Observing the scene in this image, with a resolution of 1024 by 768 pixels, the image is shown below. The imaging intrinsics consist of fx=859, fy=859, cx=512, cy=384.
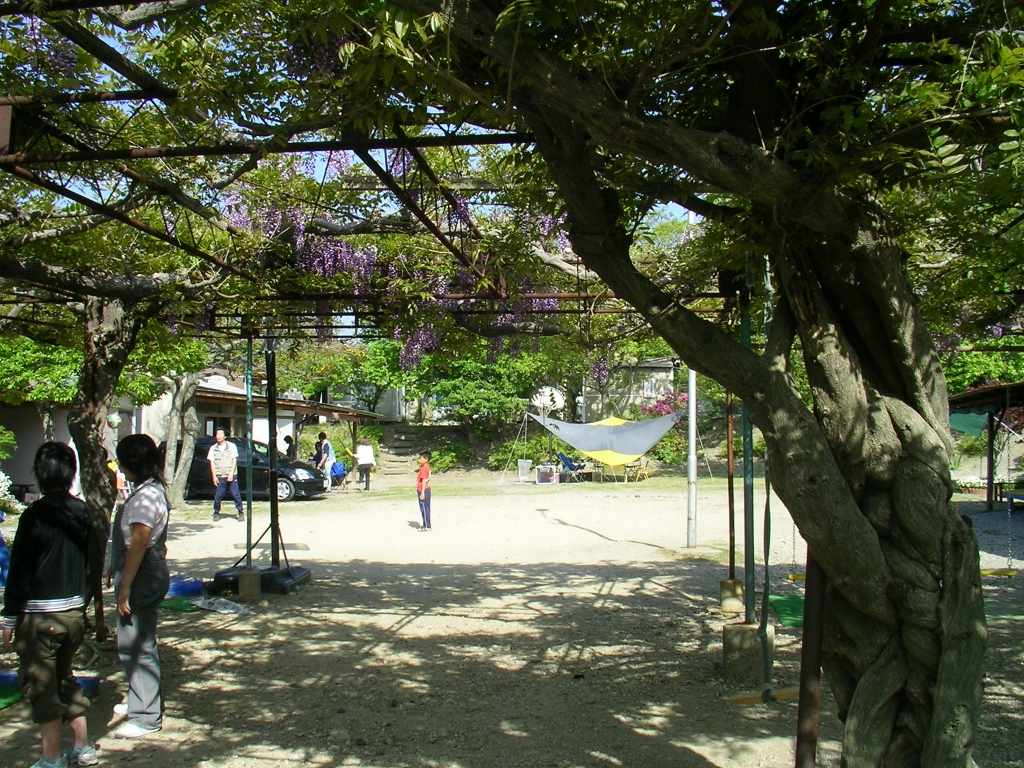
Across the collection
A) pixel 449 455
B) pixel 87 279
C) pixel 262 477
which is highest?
pixel 87 279

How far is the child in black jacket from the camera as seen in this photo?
3.86m

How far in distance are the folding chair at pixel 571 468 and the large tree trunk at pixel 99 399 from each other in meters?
19.6

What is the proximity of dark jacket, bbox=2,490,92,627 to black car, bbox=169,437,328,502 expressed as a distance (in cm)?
1588

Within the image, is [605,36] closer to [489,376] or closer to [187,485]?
[187,485]

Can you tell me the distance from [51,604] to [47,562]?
192mm

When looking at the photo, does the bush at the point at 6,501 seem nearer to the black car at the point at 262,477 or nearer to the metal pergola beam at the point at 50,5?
the black car at the point at 262,477

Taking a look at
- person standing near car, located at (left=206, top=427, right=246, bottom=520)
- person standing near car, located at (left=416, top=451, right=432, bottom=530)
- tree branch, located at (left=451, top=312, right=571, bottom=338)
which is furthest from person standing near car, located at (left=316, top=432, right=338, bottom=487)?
tree branch, located at (left=451, top=312, right=571, bottom=338)

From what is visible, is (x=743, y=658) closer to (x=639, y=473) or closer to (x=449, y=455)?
(x=639, y=473)

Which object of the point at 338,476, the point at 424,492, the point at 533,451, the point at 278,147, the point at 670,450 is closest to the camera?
the point at 278,147

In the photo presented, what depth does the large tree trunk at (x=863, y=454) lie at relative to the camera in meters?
2.79

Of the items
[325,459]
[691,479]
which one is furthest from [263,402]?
[691,479]

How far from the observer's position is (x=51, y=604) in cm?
392

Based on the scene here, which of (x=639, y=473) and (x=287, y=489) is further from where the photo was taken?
(x=639, y=473)

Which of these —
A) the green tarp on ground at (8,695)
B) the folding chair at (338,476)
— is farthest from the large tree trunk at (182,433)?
the green tarp on ground at (8,695)
